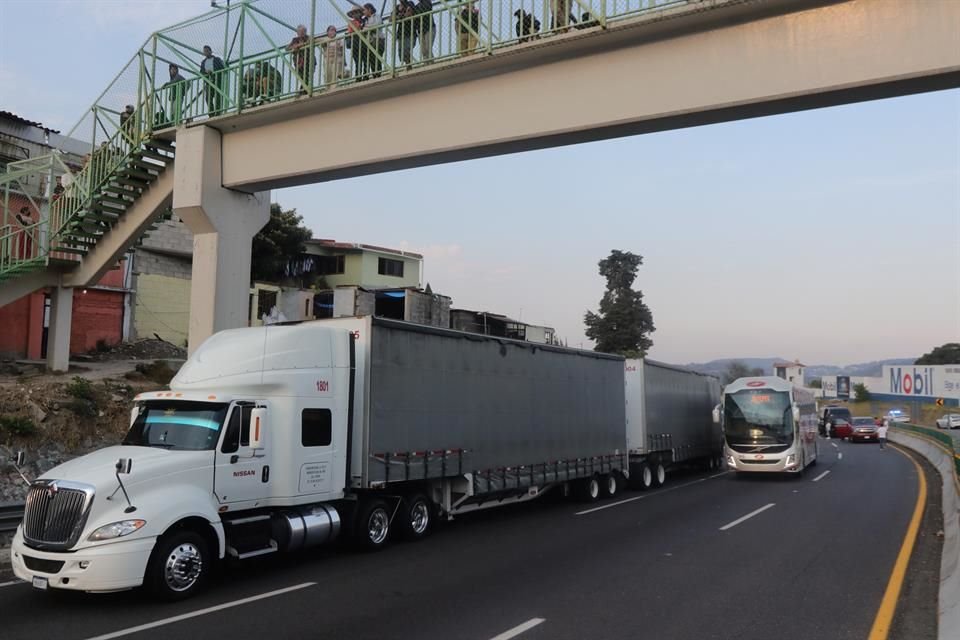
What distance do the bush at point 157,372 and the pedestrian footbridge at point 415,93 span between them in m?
3.31

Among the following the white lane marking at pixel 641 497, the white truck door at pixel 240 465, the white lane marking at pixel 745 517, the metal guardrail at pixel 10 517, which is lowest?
the white lane marking at pixel 641 497

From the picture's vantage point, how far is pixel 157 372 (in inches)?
865

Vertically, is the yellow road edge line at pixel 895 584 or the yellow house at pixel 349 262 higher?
the yellow house at pixel 349 262

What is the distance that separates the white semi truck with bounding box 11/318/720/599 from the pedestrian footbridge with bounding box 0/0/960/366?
4397mm

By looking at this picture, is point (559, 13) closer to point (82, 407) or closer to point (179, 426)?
point (179, 426)

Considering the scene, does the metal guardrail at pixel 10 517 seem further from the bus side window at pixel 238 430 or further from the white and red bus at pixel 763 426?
the white and red bus at pixel 763 426

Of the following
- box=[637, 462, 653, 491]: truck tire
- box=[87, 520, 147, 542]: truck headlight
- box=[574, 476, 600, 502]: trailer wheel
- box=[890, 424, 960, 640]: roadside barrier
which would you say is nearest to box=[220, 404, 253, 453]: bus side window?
box=[87, 520, 147, 542]: truck headlight

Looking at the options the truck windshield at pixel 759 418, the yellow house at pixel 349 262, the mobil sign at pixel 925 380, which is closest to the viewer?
the truck windshield at pixel 759 418

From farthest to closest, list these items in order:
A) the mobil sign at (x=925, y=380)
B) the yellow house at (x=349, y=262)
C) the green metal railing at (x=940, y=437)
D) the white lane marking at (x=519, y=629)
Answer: the mobil sign at (x=925, y=380), the yellow house at (x=349, y=262), the green metal railing at (x=940, y=437), the white lane marking at (x=519, y=629)

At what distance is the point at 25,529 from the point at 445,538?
6396mm

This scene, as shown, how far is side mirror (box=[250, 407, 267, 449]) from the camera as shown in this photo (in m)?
9.41

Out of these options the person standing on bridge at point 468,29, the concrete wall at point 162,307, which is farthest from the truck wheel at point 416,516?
the concrete wall at point 162,307

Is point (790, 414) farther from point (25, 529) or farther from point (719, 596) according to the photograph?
point (25, 529)

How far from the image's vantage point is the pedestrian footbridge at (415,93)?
10.4 m
